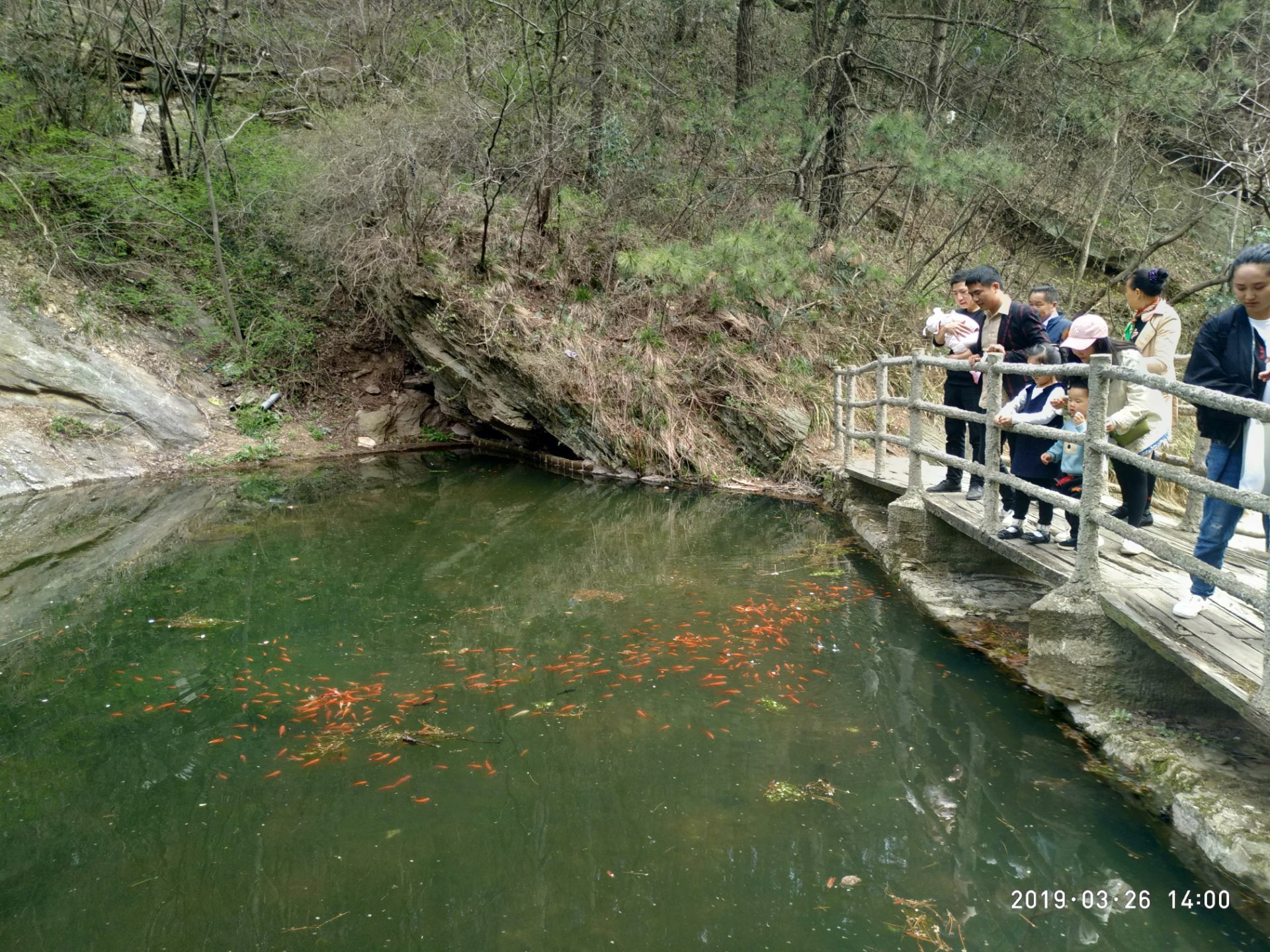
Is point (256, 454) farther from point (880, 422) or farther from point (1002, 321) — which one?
point (1002, 321)

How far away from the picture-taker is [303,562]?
873 centimetres

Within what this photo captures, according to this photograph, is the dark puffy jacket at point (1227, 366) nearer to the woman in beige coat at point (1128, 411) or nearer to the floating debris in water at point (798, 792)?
the woman in beige coat at point (1128, 411)

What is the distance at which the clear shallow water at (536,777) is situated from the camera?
3533 mm

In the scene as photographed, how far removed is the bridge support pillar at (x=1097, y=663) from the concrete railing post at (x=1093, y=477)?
128 millimetres

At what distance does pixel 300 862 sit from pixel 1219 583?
4255 mm

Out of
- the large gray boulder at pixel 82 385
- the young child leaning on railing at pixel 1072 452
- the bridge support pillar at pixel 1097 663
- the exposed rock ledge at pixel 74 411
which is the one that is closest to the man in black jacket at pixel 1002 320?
the young child leaning on railing at pixel 1072 452

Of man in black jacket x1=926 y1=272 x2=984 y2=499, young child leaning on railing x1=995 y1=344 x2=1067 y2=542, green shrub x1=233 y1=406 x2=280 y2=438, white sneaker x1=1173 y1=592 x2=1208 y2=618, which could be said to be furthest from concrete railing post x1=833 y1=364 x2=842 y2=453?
green shrub x1=233 y1=406 x2=280 y2=438

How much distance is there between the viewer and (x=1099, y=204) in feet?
53.5

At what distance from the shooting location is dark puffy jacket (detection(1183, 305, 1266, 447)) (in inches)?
162

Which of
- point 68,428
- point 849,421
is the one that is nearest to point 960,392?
point 849,421

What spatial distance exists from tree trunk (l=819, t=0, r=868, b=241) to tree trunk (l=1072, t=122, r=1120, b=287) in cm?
493

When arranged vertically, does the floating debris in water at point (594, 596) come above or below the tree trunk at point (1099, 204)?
below

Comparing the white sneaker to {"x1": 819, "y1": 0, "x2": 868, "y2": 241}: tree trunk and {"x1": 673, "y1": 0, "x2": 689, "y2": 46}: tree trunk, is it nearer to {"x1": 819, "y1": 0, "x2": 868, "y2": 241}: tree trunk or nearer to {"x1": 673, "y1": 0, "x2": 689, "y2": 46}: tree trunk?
{"x1": 819, "y1": 0, "x2": 868, "y2": 241}: tree trunk

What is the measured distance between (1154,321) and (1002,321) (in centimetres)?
165
